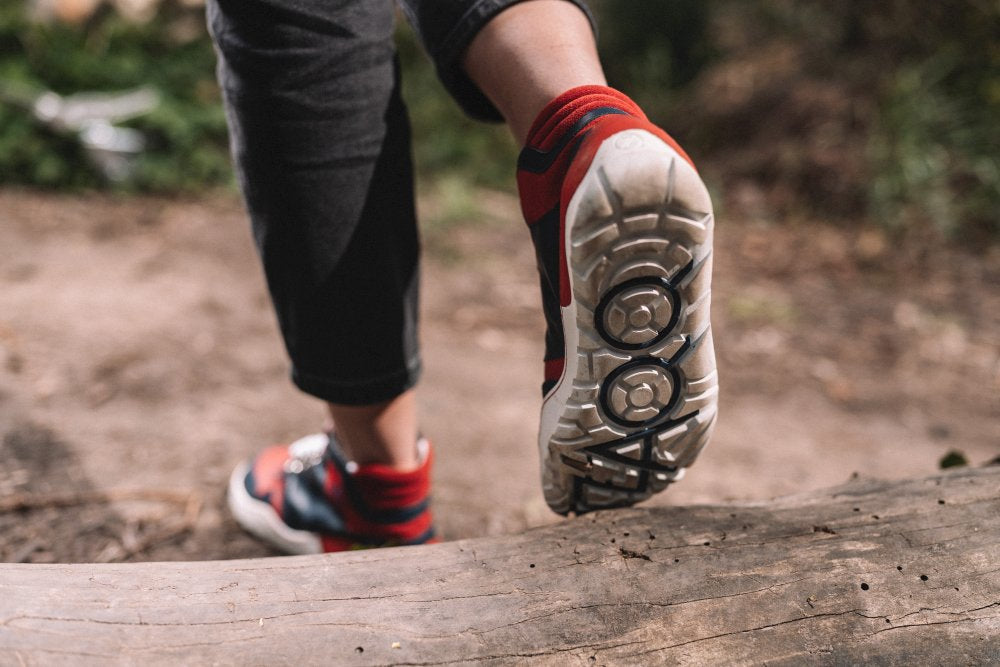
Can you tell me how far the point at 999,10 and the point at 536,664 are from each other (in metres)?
3.91

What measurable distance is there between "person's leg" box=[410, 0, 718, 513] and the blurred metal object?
9.23 ft

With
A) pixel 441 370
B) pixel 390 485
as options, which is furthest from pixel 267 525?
pixel 441 370

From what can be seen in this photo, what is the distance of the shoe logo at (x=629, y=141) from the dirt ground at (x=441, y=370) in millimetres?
959

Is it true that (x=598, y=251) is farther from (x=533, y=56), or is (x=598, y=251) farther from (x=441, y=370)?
(x=441, y=370)

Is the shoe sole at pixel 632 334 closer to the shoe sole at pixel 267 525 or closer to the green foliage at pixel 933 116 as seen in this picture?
the shoe sole at pixel 267 525

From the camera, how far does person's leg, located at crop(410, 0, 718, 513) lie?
0.88m

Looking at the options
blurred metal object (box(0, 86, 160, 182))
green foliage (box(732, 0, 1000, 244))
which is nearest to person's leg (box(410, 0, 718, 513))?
blurred metal object (box(0, 86, 160, 182))

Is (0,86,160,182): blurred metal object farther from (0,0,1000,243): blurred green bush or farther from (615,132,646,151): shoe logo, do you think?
(615,132,646,151): shoe logo

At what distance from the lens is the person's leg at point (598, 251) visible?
88 cm

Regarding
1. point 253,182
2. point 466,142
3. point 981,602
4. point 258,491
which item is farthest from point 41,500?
point 466,142

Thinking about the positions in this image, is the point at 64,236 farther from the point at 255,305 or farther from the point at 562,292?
the point at 562,292

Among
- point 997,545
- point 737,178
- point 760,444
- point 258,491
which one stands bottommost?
point 737,178

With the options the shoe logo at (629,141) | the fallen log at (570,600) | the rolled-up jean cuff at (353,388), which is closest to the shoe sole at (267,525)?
the rolled-up jean cuff at (353,388)

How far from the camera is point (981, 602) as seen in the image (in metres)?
0.93
